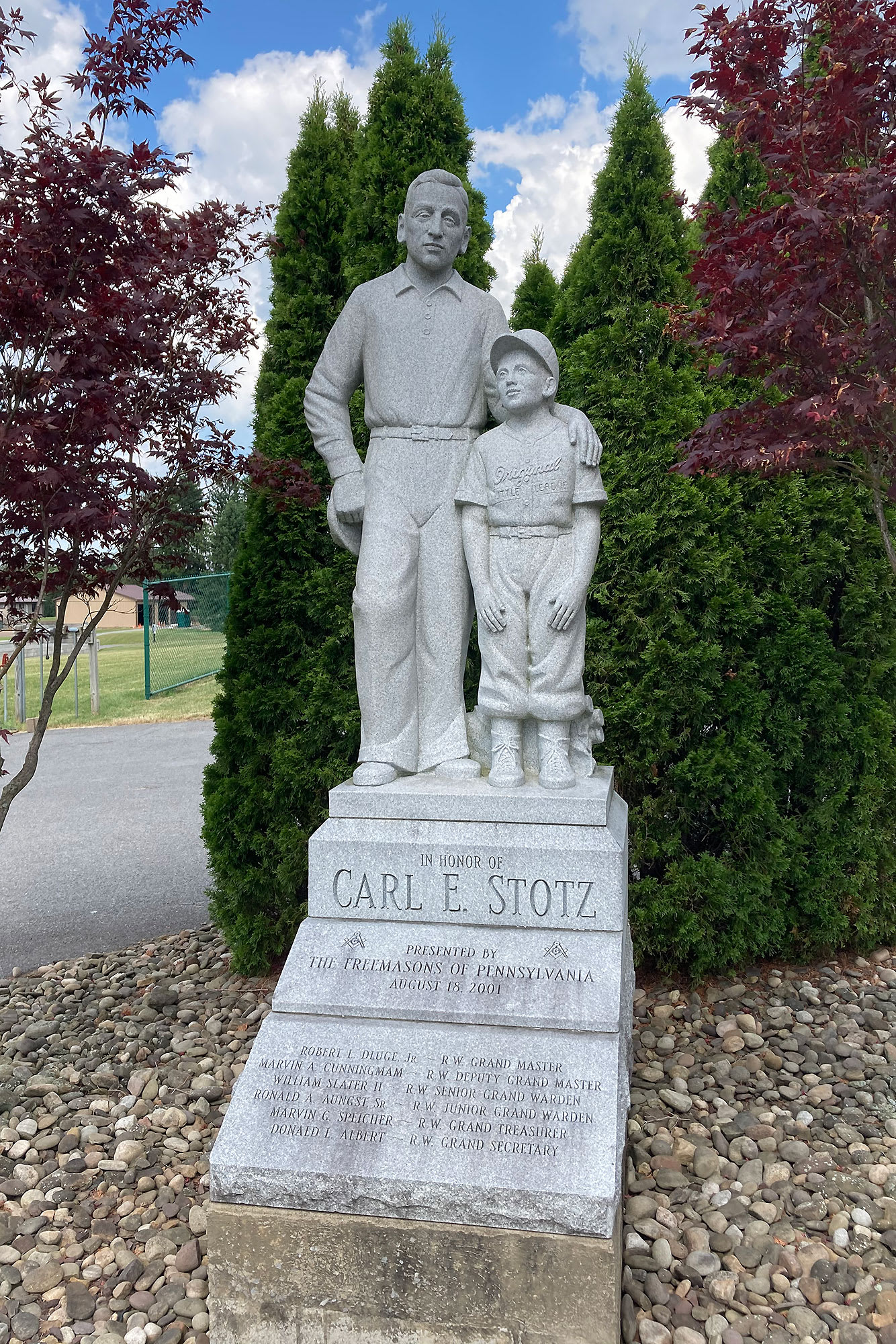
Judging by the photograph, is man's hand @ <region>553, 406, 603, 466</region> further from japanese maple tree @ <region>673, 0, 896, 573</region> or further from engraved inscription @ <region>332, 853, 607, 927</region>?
engraved inscription @ <region>332, 853, 607, 927</region>

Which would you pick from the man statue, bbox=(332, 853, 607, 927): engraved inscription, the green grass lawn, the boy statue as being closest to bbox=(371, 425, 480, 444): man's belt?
the man statue

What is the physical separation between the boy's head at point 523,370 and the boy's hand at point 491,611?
633mm

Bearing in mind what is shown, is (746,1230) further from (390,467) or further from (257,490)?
(257,490)

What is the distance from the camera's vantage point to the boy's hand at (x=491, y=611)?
3.26 metres

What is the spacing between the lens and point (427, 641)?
3.51 metres

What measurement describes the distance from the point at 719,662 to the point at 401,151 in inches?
122

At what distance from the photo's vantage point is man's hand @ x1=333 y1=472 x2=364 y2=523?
3486 mm

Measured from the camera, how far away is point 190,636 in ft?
55.7

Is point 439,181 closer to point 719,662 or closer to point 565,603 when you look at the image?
point 565,603

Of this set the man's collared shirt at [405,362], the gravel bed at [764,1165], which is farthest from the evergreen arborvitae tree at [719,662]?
the man's collared shirt at [405,362]

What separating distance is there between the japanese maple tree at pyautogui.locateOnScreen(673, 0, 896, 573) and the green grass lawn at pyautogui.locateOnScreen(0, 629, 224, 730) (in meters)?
12.1

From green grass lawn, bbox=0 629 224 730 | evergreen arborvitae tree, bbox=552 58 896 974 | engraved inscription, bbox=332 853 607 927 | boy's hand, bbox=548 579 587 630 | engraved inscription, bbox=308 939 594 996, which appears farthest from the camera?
green grass lawn, bbox=0 629 224 730

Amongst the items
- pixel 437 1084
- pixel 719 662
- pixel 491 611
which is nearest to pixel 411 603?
pixel 491 611

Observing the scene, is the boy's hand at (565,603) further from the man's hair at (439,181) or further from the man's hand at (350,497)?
the man's hair at (439,181)
